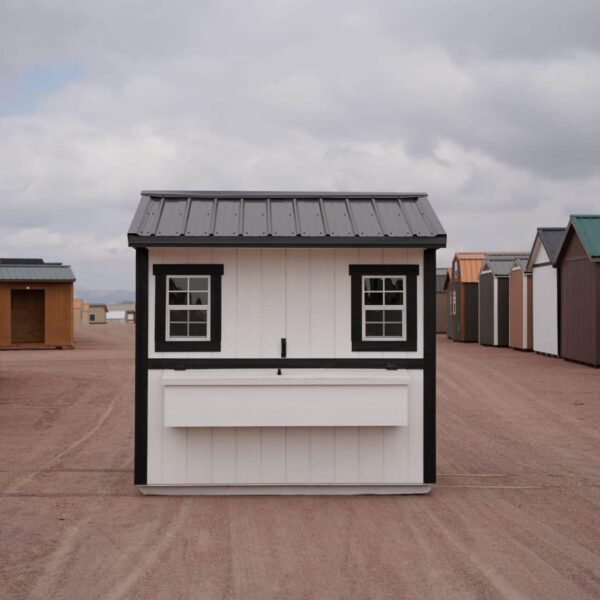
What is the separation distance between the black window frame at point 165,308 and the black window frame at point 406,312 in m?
1.61

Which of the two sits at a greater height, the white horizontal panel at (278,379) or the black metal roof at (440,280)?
the black metal roof at (440,280)

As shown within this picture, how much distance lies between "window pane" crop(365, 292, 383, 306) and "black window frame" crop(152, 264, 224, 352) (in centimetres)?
178

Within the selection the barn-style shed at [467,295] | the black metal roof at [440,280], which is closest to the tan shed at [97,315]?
the black metal roof at [440,280]

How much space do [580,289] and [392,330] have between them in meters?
18.9

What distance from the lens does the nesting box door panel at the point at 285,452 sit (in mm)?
9570

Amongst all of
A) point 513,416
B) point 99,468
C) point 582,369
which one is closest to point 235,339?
point 99,468

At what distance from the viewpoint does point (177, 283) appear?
976 centimetres

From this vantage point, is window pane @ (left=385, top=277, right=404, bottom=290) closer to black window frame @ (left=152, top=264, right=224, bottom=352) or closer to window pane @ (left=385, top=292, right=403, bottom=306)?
window pane @ (left=385, top=292, right=403, bottom=306)

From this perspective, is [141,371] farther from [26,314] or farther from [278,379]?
[26,314]

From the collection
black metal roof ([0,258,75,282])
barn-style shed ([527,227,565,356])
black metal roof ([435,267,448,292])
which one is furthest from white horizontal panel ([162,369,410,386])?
black metal roof ([435,267,448,292])

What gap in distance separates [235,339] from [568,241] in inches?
831

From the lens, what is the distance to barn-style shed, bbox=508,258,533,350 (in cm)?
3356

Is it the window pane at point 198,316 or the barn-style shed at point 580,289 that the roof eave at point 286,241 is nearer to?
the window pane at point 198,316

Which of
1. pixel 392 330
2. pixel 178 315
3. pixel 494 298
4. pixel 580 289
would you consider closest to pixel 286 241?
pixel 178 315
